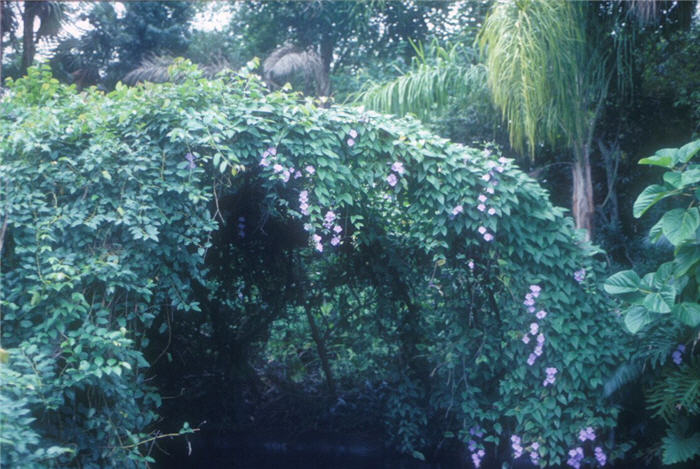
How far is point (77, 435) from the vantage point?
3.76m

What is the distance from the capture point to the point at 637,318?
4.26m

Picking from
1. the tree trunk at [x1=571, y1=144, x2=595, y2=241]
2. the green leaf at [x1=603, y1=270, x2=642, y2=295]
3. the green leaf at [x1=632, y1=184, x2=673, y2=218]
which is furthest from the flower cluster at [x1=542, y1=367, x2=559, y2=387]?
the tree trunk at [x1=571, y1=144, x2=595, y2=241]

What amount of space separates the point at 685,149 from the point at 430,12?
9.96m

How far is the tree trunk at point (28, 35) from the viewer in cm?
1116

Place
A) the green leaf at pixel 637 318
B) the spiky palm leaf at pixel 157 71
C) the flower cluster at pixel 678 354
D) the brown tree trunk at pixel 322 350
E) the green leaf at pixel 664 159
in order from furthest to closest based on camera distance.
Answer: the spiky palm leaf at pixel 157 71 → the brown tree trunk at pixel 322 350 → the flower cluster at pixel 678 354 → the green leaf at pixel 637 318 → the green leaf at pixel 664 159

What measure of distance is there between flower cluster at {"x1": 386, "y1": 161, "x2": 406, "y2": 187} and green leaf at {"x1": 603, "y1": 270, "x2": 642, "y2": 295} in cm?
152

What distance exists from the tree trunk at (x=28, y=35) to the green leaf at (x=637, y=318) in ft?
33.5

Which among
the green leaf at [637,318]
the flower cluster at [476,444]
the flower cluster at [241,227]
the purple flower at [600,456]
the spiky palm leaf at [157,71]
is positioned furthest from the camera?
the spiky palm leaf at [157,71]

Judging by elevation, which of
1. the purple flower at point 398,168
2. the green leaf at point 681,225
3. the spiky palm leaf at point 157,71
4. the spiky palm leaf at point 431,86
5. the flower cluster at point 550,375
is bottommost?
the flower cluster at point 550,375

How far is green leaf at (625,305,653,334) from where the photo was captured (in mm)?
4242

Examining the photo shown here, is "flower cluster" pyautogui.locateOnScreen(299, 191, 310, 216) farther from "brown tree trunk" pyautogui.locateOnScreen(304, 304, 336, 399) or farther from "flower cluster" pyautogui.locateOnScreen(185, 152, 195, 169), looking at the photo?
"brown tree trunk" pyautogui.locateOnScreen(304, 304, 336, 399)

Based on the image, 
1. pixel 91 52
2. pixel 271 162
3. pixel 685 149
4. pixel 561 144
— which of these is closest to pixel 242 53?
pixel 91 52

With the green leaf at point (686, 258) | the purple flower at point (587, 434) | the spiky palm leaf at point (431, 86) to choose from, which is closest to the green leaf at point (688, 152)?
the green leaf at point (686, 258)

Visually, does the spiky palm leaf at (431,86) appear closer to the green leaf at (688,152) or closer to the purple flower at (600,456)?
the green leaf at (688,152)
